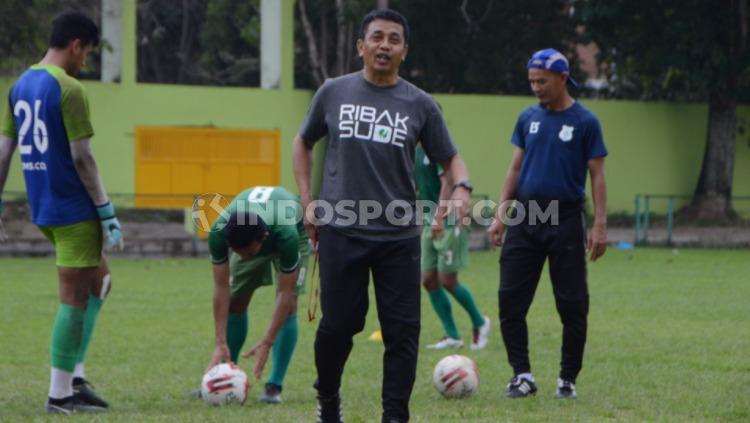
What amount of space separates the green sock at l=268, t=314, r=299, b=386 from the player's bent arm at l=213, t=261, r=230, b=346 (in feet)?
1.65

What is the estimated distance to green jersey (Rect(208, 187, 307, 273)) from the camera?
27.3 feet

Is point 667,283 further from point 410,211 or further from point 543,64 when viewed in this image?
point 410,211

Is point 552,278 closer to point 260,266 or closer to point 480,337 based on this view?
point 260,266

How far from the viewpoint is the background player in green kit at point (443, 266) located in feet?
38.2

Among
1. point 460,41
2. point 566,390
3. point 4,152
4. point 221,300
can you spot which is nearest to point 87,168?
point 4,152

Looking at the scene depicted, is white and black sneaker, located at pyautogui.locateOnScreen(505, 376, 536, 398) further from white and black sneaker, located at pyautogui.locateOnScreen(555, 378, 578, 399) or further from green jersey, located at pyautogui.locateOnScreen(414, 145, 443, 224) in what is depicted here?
green jersey, located at pyautogui.locateOnScreen(414, 145, 443, 224)

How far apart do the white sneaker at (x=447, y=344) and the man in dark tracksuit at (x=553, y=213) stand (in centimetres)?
297

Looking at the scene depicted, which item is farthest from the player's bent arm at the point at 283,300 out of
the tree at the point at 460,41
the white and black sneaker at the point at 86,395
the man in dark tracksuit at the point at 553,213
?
the tree at the point at 460,41

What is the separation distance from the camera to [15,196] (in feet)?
80.0

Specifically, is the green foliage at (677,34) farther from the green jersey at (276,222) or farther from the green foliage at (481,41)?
the green jersey at (276,222)

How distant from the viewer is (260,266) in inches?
343

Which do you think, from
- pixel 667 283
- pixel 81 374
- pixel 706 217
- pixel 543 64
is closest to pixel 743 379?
pixel 543 64

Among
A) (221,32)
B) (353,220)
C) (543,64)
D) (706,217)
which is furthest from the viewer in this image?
(221,32)

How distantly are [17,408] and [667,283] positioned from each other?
1205 centimetres
